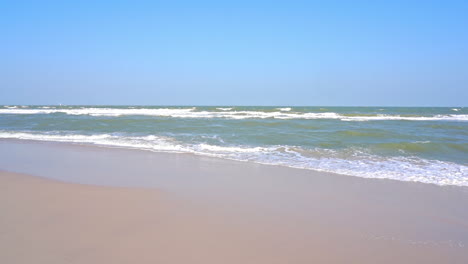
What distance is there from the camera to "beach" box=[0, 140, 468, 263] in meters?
2.82

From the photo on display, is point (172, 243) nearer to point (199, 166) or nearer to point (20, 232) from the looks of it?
point (20, 232)

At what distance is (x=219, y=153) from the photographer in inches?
341

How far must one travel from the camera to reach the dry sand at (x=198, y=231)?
108 inches

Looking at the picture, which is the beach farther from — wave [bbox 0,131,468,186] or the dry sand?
wave [bbox 0,131,468,186]

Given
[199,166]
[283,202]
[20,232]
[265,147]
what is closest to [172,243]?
[20,232]

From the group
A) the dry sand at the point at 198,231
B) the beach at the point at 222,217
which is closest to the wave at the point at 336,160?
the beach at the point at 222,217

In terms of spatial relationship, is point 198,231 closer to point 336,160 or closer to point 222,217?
point 222,217

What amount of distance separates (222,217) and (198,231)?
0.52 meters

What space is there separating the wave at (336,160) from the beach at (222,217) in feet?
2.17

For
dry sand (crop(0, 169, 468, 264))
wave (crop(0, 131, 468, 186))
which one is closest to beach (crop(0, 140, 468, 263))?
dry sand (crop(0, 169, 468, 264))

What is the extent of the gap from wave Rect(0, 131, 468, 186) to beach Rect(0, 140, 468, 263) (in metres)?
0.66

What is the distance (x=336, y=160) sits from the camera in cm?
780

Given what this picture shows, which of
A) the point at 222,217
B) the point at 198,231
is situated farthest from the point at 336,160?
the point at 198,231

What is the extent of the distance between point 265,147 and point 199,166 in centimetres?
352
